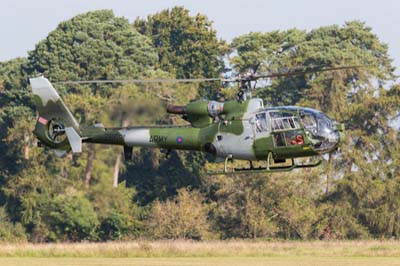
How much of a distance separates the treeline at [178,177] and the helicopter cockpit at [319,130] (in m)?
17.5

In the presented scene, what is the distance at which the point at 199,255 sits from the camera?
55.6m

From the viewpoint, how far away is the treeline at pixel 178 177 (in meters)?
74.6

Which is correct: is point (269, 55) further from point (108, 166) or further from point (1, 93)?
Answer: point (108, 166)

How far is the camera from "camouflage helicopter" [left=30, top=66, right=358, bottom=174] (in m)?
42.4

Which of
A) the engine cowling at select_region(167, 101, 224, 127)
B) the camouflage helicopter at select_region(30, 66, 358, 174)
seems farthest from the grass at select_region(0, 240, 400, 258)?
the engine cowling at select_region(167, 101, 224, 127)

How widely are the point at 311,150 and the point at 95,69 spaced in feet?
183

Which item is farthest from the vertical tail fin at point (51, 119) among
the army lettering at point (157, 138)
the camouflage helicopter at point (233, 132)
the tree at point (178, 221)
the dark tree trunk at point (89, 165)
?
the tree at point (178, 221)

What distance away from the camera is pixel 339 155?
3152 inches

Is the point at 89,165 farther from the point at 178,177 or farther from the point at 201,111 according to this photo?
the point at 178,177

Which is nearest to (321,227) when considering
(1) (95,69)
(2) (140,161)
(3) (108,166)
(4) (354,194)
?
(4) (354,194)

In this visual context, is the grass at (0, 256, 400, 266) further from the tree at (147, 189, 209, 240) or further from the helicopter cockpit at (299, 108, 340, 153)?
the tree at (147, 189, 209, 240)

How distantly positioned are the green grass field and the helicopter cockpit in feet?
17.2

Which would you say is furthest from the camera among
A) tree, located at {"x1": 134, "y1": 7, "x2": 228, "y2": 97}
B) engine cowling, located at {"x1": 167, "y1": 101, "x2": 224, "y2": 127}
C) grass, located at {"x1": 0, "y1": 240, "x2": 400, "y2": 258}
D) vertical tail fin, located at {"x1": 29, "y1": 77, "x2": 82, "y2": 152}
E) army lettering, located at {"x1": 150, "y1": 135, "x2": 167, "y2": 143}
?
tree, located at {"x1": 134, "y1": 7, "x2": 228, "y2": 97}

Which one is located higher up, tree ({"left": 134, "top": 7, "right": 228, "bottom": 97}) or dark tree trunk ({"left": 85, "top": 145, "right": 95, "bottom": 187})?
tree ({"left": 134, "top": 7, "right": 228, "bottom": 97})
